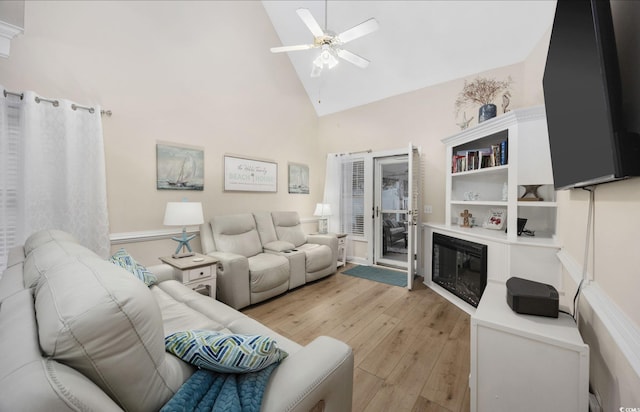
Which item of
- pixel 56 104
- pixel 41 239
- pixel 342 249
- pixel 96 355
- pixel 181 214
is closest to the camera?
pixel 96 355

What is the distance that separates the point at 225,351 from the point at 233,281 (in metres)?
1.90

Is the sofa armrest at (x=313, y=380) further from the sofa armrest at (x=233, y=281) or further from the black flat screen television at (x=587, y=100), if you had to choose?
the sofa armrest at (x=233, y=281)

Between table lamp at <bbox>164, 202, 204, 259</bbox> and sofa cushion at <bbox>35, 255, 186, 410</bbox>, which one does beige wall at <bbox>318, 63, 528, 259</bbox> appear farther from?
sofa cushion at <bbox>35, 255, 186, 410</bbox>

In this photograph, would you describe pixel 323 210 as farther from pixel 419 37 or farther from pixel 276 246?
pixel 419 37

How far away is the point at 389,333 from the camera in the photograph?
2268 mm

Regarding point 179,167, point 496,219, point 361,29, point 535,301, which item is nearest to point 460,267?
point 496,219

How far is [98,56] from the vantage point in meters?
2.44

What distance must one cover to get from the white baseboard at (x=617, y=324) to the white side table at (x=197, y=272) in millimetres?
2647

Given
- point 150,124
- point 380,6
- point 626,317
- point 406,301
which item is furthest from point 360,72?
point 626,317

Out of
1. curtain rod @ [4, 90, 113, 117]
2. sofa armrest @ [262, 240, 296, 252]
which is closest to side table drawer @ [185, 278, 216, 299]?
sofa armrest @ [262, 240, 296, 252]

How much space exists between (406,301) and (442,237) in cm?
91

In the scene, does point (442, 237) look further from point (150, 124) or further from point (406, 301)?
point (150, 124)

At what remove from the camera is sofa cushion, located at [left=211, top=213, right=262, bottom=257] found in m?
3.15

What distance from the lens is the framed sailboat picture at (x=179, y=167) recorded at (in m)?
2.88
